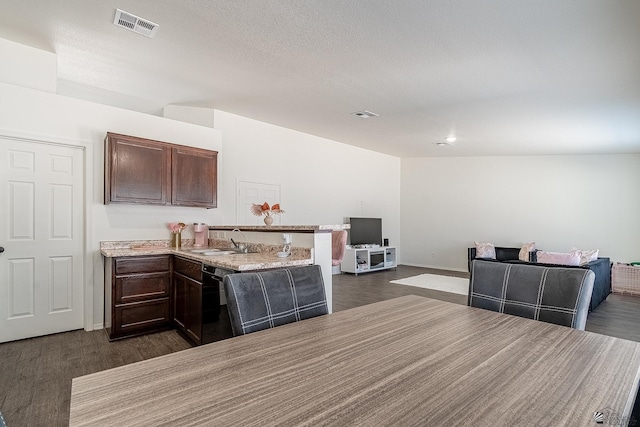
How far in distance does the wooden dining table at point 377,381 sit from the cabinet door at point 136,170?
321 centimetres

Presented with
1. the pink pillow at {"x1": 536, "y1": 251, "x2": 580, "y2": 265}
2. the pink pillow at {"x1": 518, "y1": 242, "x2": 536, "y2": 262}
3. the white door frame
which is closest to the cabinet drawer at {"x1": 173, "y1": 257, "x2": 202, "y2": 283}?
the white door frame

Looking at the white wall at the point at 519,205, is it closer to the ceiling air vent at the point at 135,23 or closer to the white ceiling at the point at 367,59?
the white ceiling at the point at 367,59

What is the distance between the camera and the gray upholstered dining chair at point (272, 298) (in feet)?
4.32

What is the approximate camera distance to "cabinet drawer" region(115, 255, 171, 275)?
3.30m

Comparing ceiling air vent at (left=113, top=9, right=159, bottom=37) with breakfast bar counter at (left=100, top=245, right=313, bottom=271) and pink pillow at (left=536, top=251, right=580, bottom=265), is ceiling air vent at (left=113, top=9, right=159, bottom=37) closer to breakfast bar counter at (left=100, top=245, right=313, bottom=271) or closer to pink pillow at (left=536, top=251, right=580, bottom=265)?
breakfast bar counter at (left=100, top=245, right=313, bottom=271)

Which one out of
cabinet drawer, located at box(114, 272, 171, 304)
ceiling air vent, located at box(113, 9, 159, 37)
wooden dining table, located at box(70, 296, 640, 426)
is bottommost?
cabinet drawer, located at box(114, 272, 171, 304)

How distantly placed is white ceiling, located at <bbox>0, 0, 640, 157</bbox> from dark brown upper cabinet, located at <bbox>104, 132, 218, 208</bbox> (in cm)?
81

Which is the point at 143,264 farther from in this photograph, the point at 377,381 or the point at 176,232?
the point at 377,381

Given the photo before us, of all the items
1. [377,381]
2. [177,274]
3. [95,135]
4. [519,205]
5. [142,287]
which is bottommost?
[142,287]

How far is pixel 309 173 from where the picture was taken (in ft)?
21.1

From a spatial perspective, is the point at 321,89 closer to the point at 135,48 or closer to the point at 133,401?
the point at 135,48

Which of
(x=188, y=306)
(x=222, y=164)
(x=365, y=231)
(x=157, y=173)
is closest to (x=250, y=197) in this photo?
(x=222, y=164)

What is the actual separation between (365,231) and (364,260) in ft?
2.15

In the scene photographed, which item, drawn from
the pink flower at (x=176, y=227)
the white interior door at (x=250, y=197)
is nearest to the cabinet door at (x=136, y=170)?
the pink flower at (x=176, y=227)
